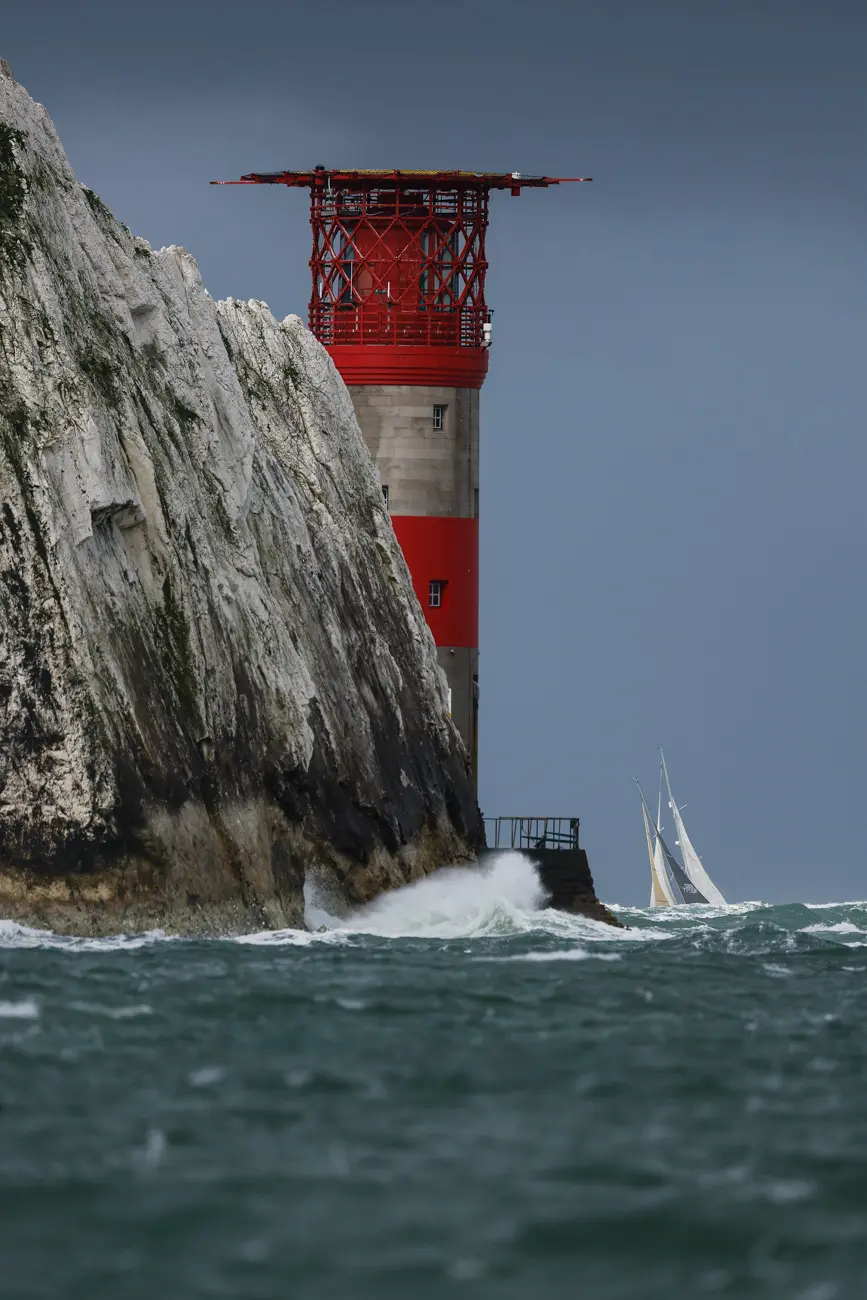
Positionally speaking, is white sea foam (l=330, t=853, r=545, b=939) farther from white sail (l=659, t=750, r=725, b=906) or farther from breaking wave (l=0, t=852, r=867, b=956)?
white sail (l=659, t=750, r=725, b=906)

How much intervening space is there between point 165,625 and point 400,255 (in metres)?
32.6

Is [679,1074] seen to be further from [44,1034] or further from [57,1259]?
[57,1259]

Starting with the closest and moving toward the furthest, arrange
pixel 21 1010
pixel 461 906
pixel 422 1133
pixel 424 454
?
1. pixel 422 1133
2. pixel 21 1010
3. pixel 461 906
4. pixel 424 454

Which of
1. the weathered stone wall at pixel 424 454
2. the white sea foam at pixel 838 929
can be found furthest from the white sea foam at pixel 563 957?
the weathered stone wall at pixel 424 454

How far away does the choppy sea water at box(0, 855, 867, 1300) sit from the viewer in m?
19.2

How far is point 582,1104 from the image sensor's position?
2531 centimetres

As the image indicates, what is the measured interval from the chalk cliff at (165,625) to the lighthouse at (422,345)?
993cm

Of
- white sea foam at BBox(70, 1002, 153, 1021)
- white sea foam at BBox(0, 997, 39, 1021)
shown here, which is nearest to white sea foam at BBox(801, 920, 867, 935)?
white sea foam at BBox(70, 1002, 153, 1021)

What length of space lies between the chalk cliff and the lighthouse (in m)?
9.93

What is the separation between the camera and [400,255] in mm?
78125

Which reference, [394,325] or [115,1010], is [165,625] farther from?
[394,325]

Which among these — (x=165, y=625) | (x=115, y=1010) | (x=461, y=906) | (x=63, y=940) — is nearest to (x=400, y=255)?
(x=461, y=906)

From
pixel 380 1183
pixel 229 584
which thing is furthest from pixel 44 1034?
pixel 229 584

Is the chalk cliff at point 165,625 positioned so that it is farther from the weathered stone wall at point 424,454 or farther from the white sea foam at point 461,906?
the weathered stone wall at point 424,454
